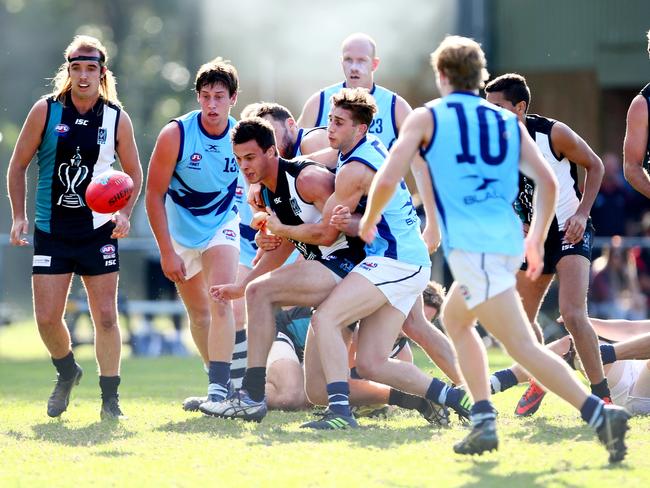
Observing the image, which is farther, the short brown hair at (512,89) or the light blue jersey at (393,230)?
the short brown hair at (512,89)

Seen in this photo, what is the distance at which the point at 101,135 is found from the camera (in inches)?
324

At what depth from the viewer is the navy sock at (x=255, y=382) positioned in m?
7.40

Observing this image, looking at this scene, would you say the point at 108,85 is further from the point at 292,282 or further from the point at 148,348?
the point at 148,348

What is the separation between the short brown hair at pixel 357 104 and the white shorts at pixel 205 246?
5.54 feet

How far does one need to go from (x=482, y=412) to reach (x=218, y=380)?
2704 millimetres

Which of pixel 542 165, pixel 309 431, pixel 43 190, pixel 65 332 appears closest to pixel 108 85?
pixel 43 190

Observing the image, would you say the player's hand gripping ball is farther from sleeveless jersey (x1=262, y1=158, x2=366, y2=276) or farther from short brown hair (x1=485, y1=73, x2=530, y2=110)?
short brown hair (x1=485, y1=73, x2=530, y2=110)

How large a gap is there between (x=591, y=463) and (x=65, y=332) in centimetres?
403

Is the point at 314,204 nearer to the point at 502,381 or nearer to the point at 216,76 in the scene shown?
the point at 216,76

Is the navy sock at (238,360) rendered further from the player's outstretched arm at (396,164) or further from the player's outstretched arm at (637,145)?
the player's outstretched arm at (396,164)

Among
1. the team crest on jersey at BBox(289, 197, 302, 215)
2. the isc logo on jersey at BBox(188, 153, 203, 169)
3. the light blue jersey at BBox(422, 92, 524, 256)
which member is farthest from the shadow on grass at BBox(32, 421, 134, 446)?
the light blue jersey at BBox(422, 92, 524, 256)

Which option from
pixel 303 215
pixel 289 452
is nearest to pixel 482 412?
pixel 289 452

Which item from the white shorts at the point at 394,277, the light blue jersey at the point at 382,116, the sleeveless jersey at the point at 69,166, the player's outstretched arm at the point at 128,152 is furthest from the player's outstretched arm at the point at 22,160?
the white shorts at the point at 394,277

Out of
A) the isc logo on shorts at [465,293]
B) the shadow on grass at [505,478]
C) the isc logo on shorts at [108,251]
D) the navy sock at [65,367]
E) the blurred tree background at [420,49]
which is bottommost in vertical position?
the shadow on grass at [505,478]
